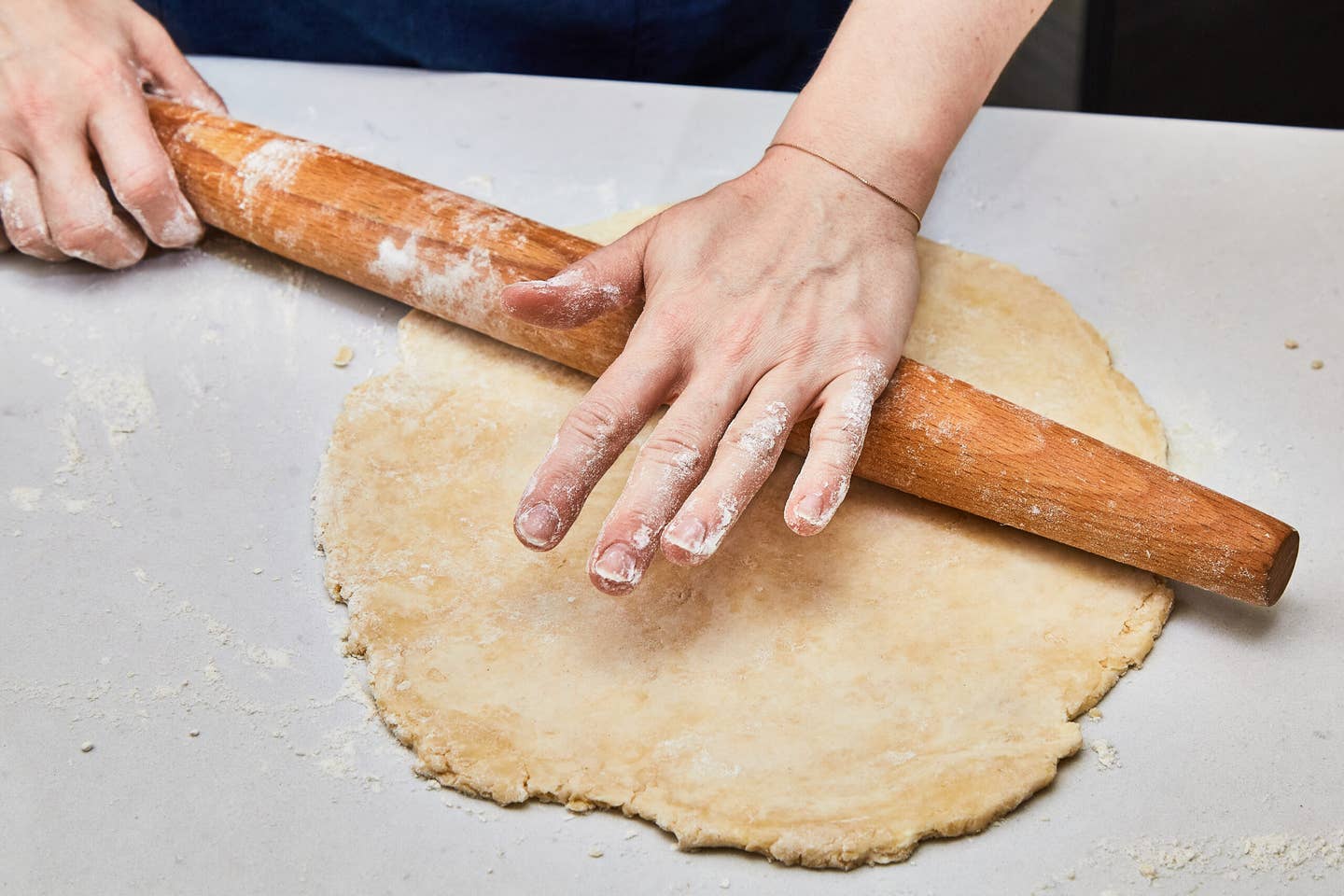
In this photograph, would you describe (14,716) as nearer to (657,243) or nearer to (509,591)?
(509,591)

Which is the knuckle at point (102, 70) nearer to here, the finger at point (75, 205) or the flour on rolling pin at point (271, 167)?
the finger at point (75, 205)

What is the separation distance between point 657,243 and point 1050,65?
9.69ft

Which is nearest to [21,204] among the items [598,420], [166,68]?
A: [166,68]

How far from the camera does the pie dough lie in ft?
3.94

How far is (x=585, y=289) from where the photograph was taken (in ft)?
4.62

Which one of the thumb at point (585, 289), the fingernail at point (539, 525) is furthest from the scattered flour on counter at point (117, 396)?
the fingernail at point (539, 525)

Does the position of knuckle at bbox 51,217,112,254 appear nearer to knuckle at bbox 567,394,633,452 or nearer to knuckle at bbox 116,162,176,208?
knuckle at bbox 116,162,176,208

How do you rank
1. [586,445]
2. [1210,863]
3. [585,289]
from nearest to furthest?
[1210,863] → [586,445] → [585,289]

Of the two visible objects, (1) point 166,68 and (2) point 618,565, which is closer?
(2) point 618,565

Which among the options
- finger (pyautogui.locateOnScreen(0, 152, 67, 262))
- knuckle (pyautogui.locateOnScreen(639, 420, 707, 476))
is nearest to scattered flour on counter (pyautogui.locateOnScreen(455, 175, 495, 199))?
finger (pyautogui.locateOnScreen(0, 152, 67, 262))

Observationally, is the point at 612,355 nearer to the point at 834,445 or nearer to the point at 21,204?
the point at 834,445

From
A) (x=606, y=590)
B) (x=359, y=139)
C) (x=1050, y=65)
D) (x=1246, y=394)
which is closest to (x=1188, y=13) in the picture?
(x=1050, y=65)

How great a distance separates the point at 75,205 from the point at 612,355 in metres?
0.96

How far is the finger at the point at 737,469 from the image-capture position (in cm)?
121
